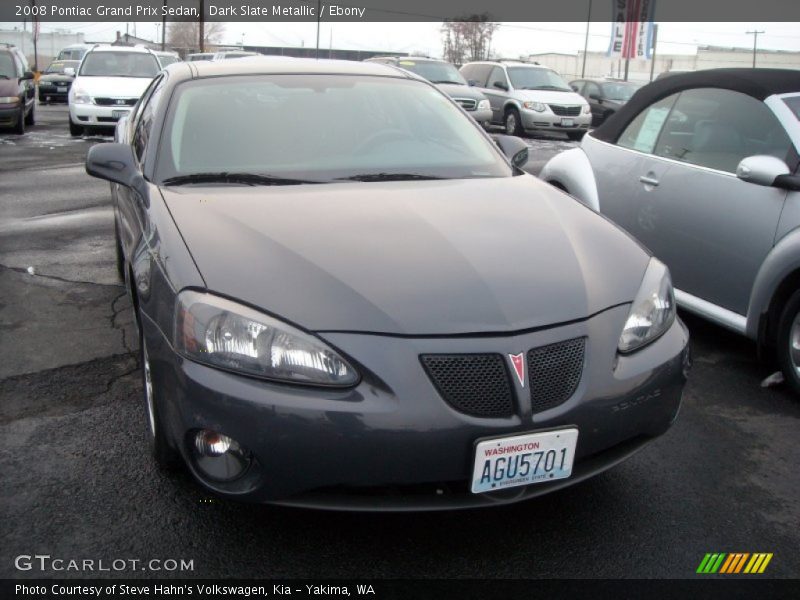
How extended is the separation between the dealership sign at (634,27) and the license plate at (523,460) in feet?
135

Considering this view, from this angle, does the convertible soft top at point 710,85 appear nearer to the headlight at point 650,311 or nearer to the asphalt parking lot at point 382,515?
the asphalt parking lot at point 382,515

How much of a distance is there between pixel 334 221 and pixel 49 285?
3355 millimetres

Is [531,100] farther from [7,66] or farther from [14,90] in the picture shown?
[7,66]

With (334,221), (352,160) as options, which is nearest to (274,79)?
(352,160)

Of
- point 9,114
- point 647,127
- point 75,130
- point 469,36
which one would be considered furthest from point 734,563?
point 469,36

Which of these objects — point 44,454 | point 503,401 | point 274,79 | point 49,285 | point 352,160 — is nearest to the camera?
point 503,401

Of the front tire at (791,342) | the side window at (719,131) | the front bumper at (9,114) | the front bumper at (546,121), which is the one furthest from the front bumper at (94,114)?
the front tire at (791,342)

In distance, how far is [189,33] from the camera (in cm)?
9694

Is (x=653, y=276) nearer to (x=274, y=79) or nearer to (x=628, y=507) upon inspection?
(x=628, y=507)

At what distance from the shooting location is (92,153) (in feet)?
12.5

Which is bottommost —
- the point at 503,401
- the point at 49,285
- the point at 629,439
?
the point at 49,285

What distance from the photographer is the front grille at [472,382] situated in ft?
7.73

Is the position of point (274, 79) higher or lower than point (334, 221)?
higher

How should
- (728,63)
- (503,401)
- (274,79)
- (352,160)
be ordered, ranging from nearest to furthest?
(503,401) → (352,160) → (274,79) → (728,63)
